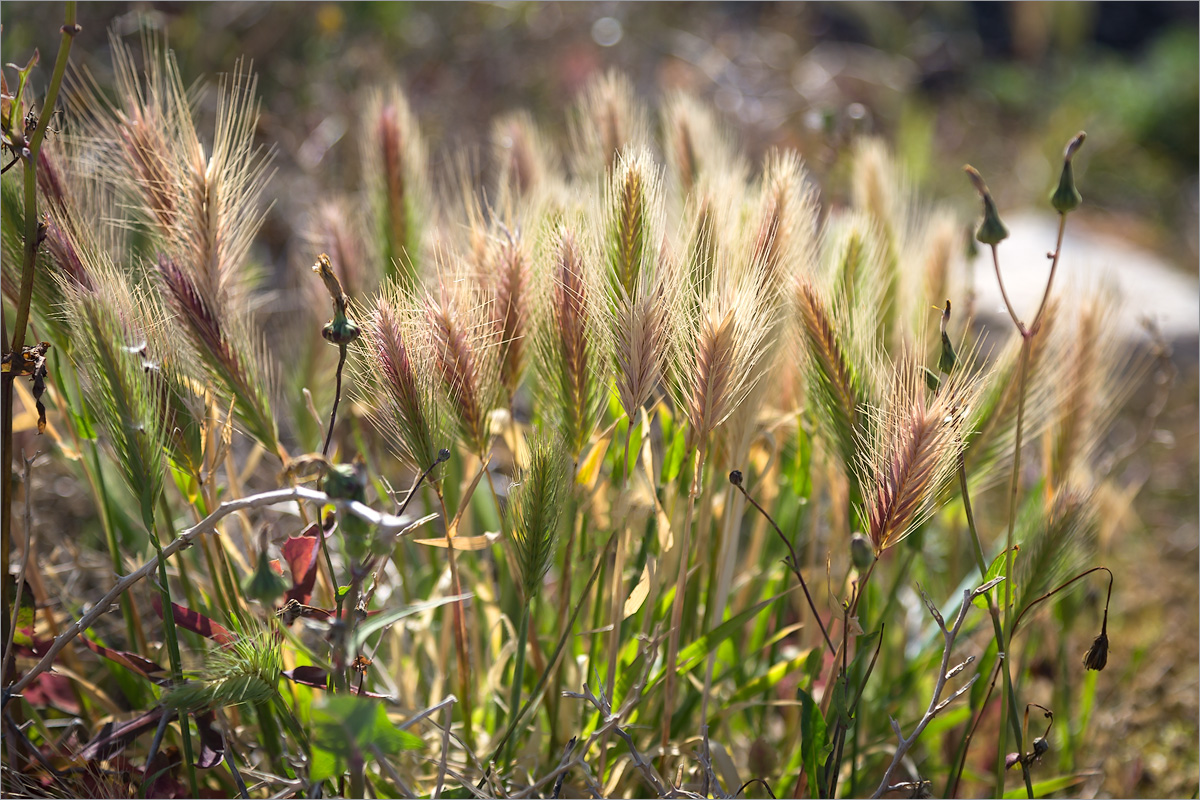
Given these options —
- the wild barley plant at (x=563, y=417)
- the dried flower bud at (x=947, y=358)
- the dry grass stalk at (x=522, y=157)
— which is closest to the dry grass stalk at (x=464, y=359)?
the wild barley plant at (x=563, y=417)

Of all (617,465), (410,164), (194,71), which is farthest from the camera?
(194,71)

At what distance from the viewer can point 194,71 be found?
293cm

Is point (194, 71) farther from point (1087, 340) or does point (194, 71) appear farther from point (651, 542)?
point (1087, 340)

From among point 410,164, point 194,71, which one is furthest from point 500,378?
point 194,71

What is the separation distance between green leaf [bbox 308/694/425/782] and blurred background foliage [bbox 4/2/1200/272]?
1.26 metres

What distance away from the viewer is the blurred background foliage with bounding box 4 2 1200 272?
293 centimetres

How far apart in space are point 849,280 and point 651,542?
43cm

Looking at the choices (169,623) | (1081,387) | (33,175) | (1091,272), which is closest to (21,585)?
(169,623)

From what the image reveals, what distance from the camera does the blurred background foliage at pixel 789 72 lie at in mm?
2930

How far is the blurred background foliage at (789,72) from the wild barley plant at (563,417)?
0.56 meters

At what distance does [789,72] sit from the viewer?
409 centimetres

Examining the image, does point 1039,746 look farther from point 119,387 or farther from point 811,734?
point 119,387

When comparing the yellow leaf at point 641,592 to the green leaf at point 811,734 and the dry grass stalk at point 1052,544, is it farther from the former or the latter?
Result: the dry grass stalk at point 1052,544

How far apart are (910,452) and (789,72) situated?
12.2 ft
